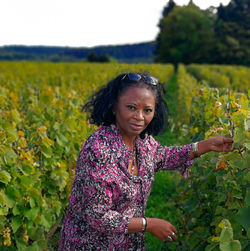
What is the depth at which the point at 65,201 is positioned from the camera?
3.79 metres

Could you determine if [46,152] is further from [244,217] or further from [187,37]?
[187,37]

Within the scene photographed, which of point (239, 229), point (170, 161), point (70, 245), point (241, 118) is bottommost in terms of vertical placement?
point (70, 245)

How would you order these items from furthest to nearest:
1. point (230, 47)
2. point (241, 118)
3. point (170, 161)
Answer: point (230, 47)
point (170, 161)
point (241, 118)

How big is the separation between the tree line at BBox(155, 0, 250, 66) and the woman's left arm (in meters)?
59.3

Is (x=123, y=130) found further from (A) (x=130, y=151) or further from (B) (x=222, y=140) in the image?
(B) (x=222, y=140)

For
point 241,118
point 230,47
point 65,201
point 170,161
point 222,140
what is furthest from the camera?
point 230,47

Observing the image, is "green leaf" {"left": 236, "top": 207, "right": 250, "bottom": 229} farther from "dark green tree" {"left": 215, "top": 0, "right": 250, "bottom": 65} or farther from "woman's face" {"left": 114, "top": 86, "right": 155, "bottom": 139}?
"dark green tree" {"left": 215, "top": 0, "right": 250, "bottom": 65}

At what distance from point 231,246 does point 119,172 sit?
785 millimetres

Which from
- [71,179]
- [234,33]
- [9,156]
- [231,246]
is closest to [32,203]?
[9,156]

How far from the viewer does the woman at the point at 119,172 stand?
201cm

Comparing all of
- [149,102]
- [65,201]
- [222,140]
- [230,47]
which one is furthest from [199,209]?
[230,47]

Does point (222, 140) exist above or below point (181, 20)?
below

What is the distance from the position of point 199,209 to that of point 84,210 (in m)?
1.71

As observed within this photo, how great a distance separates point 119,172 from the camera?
6.84 feet
